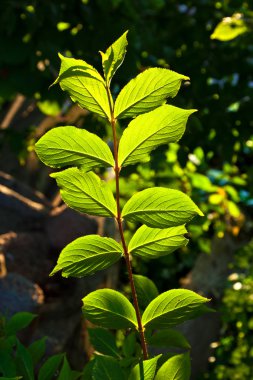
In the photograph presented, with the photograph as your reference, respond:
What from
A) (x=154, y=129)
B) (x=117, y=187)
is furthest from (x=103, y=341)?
(x=154, y=129)

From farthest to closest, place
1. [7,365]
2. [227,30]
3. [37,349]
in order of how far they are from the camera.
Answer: [227,30] → [37,349] → [7,365]

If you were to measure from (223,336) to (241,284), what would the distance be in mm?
1165

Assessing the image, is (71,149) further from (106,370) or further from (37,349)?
(37,349)

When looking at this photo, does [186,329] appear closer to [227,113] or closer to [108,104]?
[227,113]

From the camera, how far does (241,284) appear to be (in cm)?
605

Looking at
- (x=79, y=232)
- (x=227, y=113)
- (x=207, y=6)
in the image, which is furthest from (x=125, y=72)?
(x=79, y=232)

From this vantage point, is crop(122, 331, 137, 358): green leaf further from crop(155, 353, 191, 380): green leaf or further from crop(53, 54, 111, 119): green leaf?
crop(53, 54, 111, 119): green leaf

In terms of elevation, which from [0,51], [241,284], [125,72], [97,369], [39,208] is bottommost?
[241,284]

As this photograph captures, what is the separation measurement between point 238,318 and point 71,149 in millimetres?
5023

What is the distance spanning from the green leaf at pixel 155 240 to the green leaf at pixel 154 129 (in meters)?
0.15

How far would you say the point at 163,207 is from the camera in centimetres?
117

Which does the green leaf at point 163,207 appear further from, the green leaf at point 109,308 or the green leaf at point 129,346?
the green leaf at point 129,346

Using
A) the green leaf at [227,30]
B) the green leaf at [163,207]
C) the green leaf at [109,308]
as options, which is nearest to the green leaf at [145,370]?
the green leaf at [109,308]

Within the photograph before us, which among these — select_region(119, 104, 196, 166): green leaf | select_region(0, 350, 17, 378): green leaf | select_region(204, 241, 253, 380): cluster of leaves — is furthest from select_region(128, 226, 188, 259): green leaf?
select_region(204, 241, 253, 380): cluster of leaves
